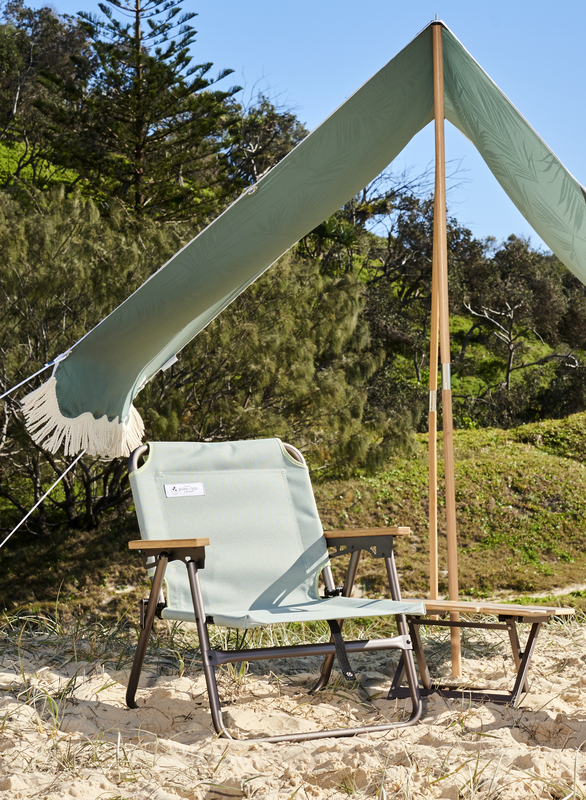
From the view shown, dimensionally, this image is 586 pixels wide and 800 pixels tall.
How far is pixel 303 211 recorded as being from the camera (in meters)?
2.47

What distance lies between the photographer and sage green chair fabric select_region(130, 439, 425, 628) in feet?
7.98

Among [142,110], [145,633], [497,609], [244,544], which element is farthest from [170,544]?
[142,110]

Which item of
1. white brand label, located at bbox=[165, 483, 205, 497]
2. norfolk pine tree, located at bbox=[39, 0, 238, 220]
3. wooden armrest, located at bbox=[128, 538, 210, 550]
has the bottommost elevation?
wooden armrest, located at bbox=[128, 538, 210, 550]

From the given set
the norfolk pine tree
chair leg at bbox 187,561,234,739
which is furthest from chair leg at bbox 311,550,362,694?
the norfolk pine tree

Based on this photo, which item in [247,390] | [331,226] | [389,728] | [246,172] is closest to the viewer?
[389,728]

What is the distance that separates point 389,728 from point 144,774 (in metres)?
0.70

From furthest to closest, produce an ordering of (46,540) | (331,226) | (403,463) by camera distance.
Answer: (331,226) → (403,463) → (46,540)

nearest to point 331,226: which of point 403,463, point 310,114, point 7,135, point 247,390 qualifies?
point 310,114

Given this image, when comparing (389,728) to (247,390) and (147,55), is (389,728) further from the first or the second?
(147,55)

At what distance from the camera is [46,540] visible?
795cm

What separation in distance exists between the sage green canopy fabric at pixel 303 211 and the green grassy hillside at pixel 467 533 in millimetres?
4845

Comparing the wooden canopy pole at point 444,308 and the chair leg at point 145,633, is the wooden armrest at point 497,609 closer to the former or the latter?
the wooden canopy pole at point 444,308

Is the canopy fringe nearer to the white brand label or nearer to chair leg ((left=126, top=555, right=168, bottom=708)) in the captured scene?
the white brand label

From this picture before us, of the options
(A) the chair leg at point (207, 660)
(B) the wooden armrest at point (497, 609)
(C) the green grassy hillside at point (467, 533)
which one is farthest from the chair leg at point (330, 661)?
(C) the green grassy hillside at point (467, 533)
